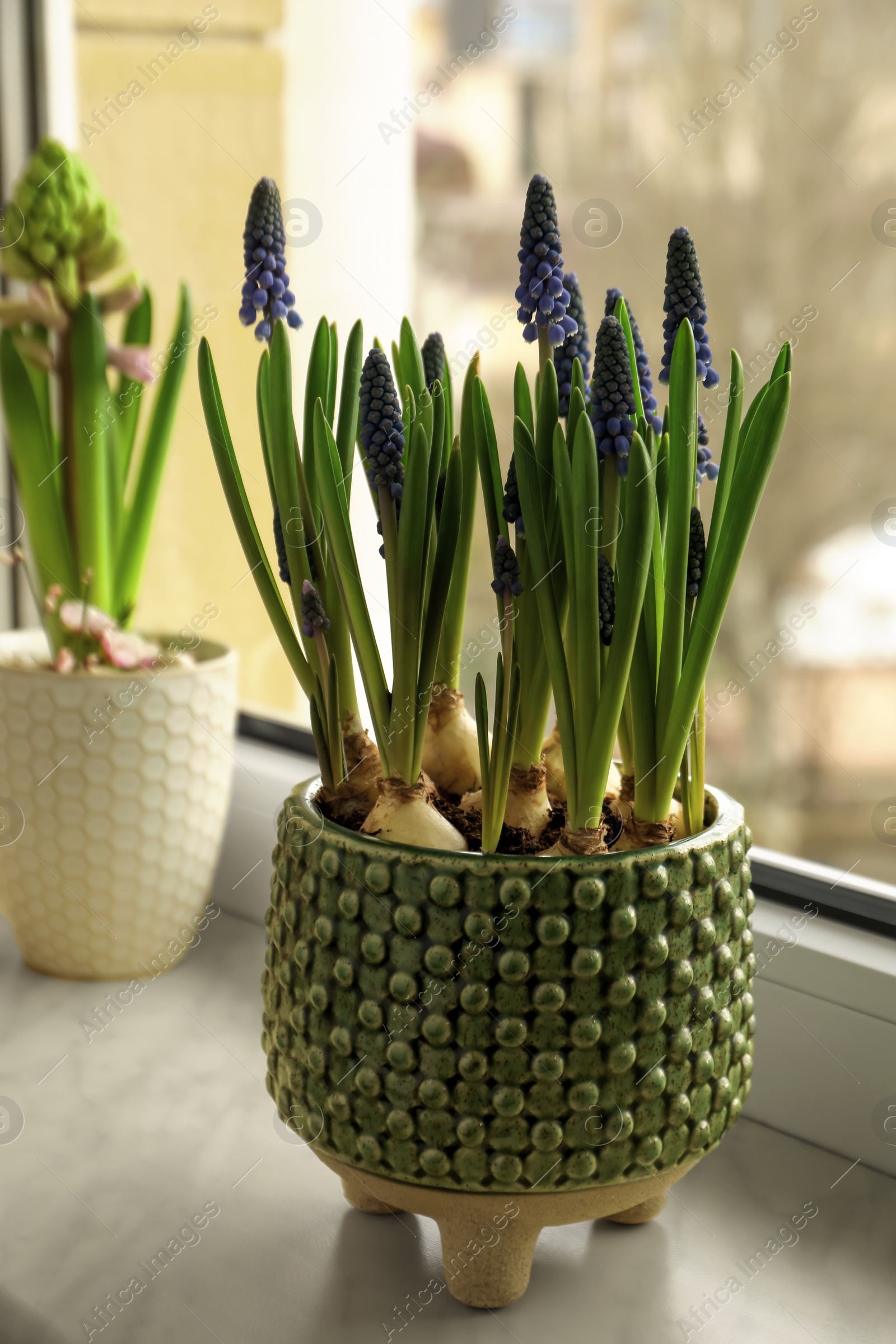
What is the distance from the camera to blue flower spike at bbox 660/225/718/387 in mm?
345

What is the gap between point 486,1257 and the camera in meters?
0.39

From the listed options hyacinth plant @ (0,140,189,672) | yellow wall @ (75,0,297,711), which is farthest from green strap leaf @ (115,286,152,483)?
yellow wall @ (75,0,297,711)

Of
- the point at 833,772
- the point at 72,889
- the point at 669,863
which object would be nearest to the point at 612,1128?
the point at 669,863

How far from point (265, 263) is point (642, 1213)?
A: 1.27 feet

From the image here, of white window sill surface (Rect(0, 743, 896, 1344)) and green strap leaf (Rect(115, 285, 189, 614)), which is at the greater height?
green strap leaf (Rect(115, 285, 189, 614))

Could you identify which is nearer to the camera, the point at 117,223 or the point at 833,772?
the point at 117,223

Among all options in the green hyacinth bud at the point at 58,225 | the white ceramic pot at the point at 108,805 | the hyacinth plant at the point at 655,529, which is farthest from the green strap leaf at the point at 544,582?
the green hyacinth bud at the point at 58,225

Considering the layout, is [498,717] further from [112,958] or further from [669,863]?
[112,958]

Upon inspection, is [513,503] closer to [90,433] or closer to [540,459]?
[540,459]

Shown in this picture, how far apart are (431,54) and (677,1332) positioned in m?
0.95

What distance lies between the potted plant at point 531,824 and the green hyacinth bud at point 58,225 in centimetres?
34

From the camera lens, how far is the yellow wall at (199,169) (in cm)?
99

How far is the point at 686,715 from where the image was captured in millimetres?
357

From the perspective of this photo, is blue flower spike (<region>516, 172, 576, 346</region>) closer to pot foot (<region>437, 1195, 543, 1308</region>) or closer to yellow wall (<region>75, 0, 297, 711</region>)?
pot foot (<region>437, 1195, 543, 1308</region>)
